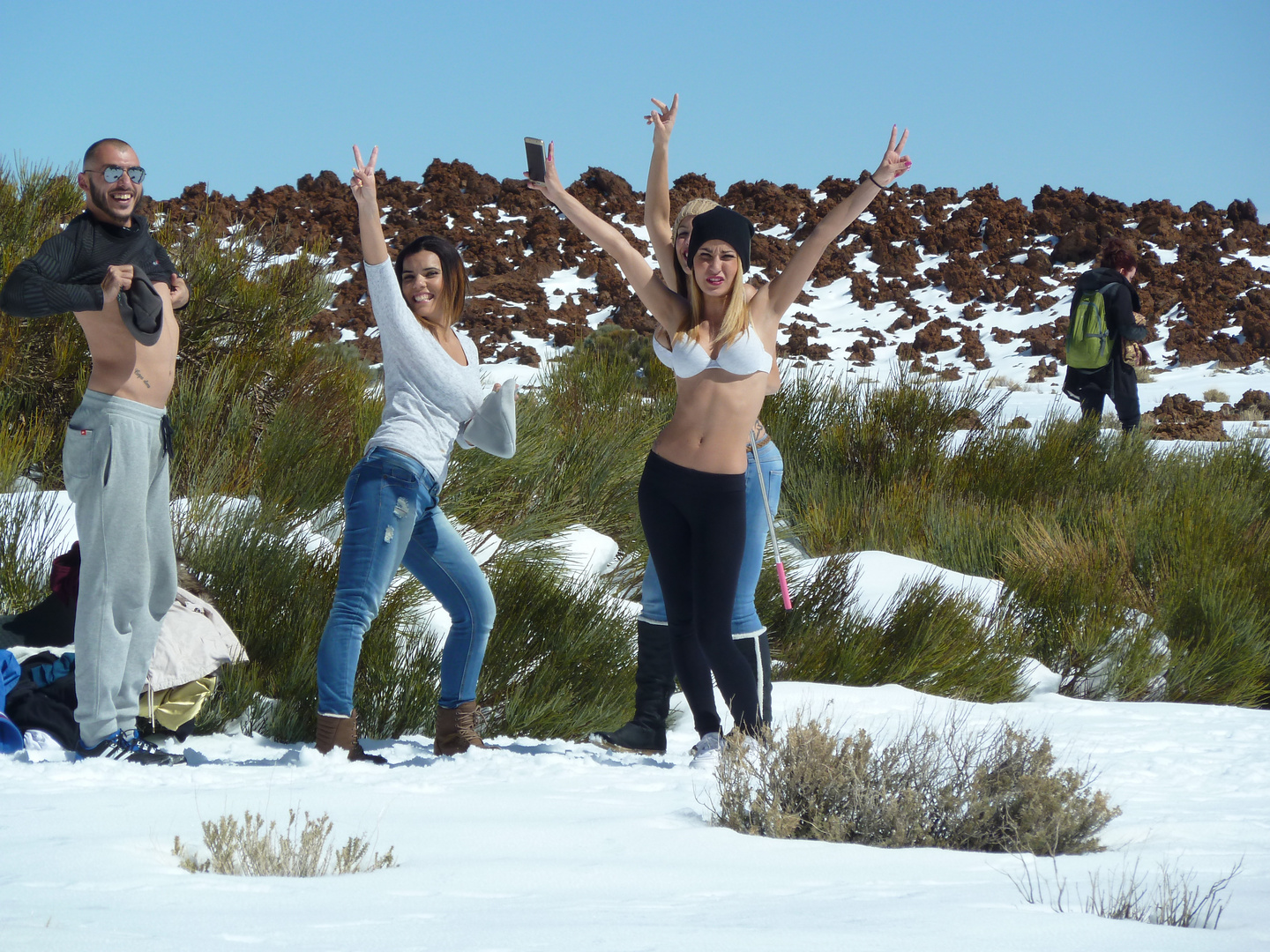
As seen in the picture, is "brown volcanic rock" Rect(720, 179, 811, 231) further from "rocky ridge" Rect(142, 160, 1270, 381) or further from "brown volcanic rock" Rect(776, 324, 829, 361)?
"brown volcanic rock" Rect(776, 324, 829, 361)

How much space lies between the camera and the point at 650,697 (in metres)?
4.11

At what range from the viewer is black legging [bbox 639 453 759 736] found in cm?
342

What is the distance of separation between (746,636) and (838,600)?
2506 millimetres

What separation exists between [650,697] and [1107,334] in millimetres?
5906

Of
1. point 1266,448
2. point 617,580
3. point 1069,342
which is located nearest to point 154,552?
point 617,580

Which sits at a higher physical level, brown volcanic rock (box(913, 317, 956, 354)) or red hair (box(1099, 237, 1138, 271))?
brown volcanic rock (box(913, 317, 956, 354))

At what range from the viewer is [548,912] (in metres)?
2.04

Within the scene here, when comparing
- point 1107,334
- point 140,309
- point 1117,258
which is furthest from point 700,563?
point 1117,258

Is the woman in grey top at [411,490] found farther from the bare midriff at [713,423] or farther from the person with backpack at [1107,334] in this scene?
the person with backpack at [1107,334]

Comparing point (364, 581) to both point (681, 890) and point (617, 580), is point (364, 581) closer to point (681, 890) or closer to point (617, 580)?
point (681, 890)

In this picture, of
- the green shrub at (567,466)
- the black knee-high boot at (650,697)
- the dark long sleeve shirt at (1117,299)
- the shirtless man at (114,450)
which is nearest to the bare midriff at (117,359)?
the shirtless man at (114,450)

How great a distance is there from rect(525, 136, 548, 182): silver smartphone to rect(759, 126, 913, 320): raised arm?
2.77 ft

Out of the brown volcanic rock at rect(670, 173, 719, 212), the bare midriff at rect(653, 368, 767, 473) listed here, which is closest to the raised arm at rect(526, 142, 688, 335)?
the bare midriff at rect(653, 368, 767, 473)

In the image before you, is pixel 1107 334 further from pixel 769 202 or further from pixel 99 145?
pixel 769 202
